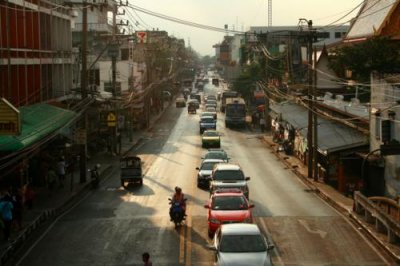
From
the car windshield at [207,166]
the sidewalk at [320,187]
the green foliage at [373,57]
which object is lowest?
the sidewalk at [320,187]

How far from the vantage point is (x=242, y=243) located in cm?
1925

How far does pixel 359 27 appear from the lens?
50844 mm

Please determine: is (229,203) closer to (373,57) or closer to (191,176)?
(373,57)

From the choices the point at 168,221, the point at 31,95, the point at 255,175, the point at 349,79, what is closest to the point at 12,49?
the point at 31,95

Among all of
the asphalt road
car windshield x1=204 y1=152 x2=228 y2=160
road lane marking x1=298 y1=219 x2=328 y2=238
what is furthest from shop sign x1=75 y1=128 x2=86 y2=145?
road lane marking x1=298 y1=219 x2=328 y2=238

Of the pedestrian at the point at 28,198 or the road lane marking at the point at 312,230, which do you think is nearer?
the road lane marking at the point at 312,230

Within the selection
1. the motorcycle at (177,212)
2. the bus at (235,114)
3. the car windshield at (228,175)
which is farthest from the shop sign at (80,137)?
the bus at (235,114)

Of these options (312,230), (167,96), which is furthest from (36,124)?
(167,96)

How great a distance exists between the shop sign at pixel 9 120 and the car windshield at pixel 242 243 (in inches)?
351

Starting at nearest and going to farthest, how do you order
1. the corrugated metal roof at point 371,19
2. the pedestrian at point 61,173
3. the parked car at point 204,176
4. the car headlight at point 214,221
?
the car headlight at point 214,221 → the pedestrian at point 61,173 → the parked car at point 204,176 → the corrugated metal roof at point 371,19

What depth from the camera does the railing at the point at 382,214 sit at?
75.2ft

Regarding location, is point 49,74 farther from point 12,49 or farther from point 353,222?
point 353,222

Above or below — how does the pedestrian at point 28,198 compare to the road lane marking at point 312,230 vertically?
above

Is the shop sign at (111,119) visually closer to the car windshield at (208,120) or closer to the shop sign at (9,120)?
the car windshield at (208,120)
